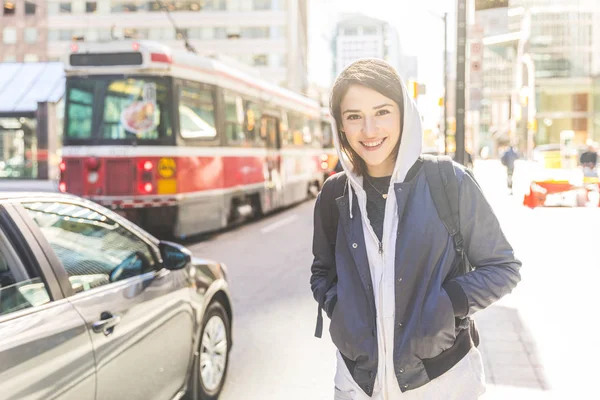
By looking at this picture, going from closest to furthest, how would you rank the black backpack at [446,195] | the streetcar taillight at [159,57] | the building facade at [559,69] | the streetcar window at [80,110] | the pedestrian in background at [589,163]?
1. the black backpack at [446,195]
2. the streetcar taillight at [159,57]
3. the streetcar window at [80,110]
4. the pedestrian in background at [589,163]
5. the building facade at [559,69]

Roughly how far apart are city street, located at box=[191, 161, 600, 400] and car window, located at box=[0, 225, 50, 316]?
2242mm

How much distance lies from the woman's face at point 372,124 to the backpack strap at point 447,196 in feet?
0.52

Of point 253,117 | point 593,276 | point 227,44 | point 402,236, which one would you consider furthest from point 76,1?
point 402,236

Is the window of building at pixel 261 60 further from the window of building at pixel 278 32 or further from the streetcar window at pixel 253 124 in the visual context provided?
the streetcar window at pixel 253 124

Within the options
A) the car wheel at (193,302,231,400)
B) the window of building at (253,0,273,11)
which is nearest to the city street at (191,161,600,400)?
the car wheel at (193,302,231,400)

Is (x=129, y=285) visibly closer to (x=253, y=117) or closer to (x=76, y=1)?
(x=253, y=117)

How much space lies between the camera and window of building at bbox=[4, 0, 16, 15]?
71625 mm

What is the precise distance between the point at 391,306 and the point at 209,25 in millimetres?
69709

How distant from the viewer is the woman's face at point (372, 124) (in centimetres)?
244

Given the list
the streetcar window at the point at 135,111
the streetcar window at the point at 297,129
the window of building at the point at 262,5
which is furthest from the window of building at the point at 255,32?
the streetcar window at the point at 135,111

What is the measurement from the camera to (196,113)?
13281mm

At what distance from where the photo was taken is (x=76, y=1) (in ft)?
226

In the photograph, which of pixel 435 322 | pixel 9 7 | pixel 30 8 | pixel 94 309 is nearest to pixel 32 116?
pixel 94 309

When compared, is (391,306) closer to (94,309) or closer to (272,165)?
(94,309)
